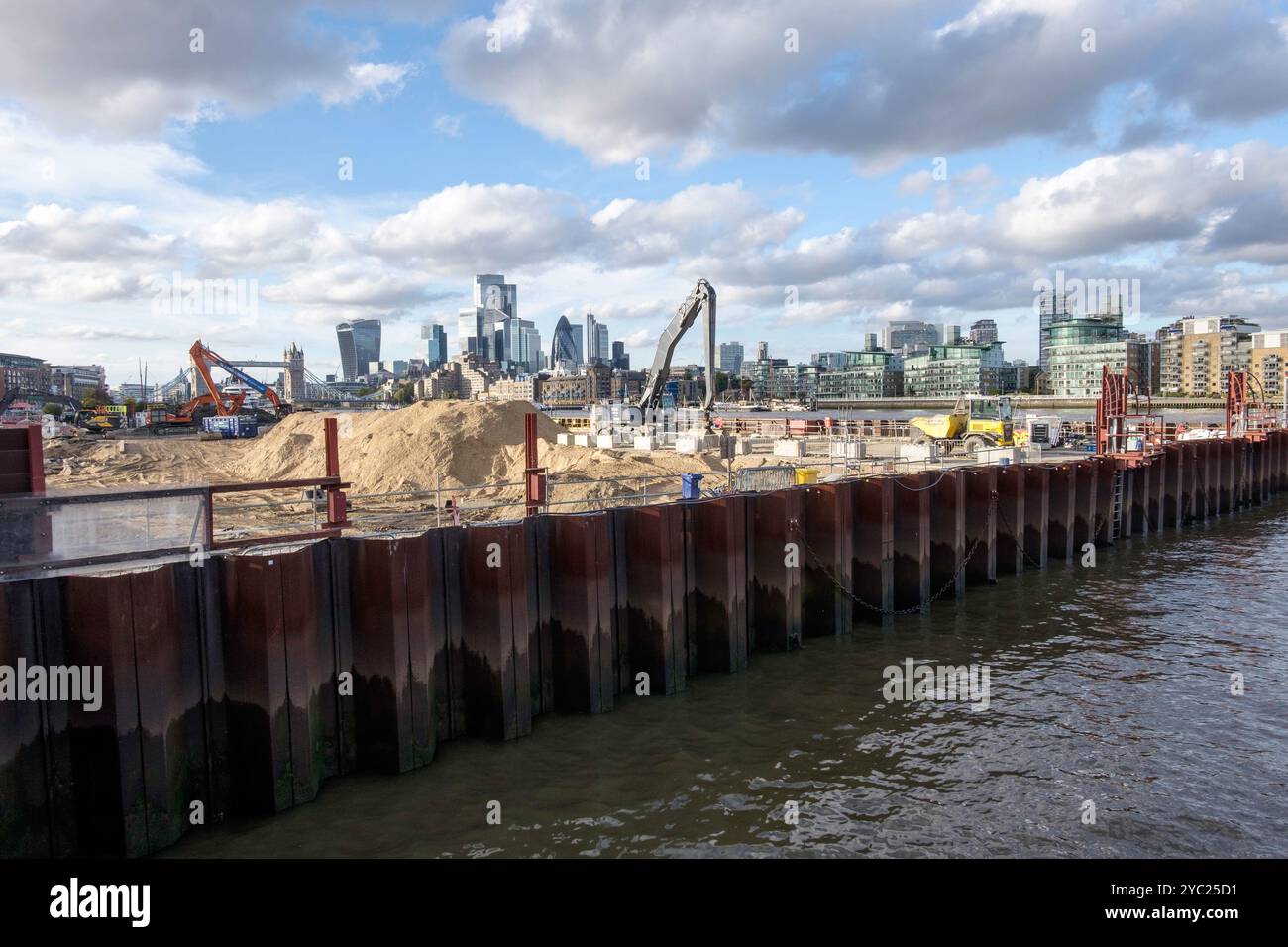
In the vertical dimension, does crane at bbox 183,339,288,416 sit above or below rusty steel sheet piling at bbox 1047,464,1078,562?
above

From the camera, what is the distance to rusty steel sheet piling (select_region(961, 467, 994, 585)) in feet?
71.6

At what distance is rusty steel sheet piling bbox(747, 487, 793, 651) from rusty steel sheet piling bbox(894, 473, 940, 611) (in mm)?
4038

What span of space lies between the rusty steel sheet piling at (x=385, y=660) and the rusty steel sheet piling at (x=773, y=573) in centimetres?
728

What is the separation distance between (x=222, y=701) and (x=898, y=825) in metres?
8.38

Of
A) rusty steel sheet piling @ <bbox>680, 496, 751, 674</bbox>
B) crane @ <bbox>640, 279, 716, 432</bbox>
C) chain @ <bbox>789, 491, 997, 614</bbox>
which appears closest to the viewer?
rusty steel sheet piling @ <bbox>680, 496, 751, 674</bbox>

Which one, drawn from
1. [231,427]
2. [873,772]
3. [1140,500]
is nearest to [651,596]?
[873,772]

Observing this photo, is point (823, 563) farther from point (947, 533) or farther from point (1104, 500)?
point (1104, 500)

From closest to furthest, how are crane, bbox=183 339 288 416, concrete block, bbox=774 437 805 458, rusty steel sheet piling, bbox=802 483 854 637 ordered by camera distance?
rusty steel sheet piling, bbox=802 483 854 637 < concrete block, bbox=774 437 805 458 < crane, bbox=183 339 288 416

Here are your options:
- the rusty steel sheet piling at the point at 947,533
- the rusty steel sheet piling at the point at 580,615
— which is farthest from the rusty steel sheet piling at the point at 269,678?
the rusty steel sheet piling at the point at 947,533

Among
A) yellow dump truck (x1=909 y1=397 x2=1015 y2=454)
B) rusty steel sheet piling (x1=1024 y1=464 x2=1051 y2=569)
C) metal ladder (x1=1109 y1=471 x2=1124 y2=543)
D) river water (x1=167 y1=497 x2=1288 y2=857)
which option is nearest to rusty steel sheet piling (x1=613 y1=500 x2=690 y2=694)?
river water (x1=167 y1=497 x2=1288 y2=857)

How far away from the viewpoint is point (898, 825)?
10109 mm

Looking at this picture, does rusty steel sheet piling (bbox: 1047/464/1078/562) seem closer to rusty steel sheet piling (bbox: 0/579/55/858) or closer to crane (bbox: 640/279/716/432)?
crane (bbox: 640/279/716/432)

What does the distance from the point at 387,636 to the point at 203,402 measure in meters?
83.9
